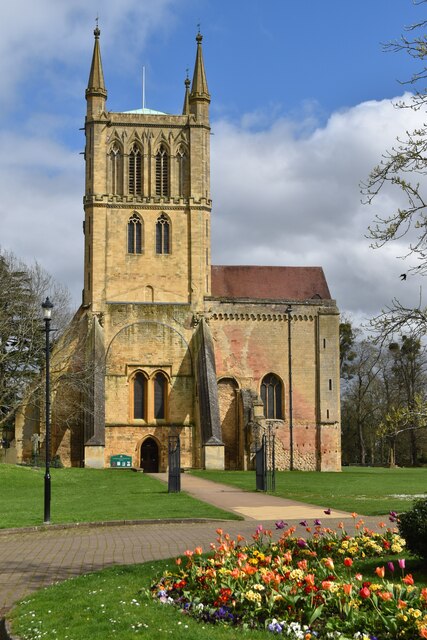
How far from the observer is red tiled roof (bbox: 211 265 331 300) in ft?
177

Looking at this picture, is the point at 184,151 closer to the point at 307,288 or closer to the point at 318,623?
the point at 307,288

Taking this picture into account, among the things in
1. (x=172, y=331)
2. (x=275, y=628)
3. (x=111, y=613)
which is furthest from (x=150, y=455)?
(x=275, y=628)

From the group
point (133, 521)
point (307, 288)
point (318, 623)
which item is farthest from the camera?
point (307, 288)

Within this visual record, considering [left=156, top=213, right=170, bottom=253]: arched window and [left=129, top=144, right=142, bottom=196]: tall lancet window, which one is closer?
[left=156, top=213, right=170, bottom=253]: arched window

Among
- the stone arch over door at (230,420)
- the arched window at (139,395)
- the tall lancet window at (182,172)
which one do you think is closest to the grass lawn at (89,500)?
the arched window at (139,395)

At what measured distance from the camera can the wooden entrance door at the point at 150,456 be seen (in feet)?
158

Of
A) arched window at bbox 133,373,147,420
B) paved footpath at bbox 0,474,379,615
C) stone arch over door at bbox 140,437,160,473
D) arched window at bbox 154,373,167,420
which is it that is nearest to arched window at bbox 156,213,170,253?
arched window at bbox 154,373,167,420

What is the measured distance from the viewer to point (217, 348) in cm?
5022

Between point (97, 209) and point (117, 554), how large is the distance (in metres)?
38.9

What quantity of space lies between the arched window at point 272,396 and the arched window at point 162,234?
9926mm

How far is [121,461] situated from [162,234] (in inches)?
560

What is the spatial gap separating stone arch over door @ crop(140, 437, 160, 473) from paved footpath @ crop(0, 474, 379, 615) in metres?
27.1

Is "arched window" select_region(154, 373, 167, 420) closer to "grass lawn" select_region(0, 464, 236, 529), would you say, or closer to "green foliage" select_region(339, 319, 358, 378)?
"grass lawn" select_region(0, 464, 236, 529)

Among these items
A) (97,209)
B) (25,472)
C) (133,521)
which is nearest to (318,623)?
(133,521)
